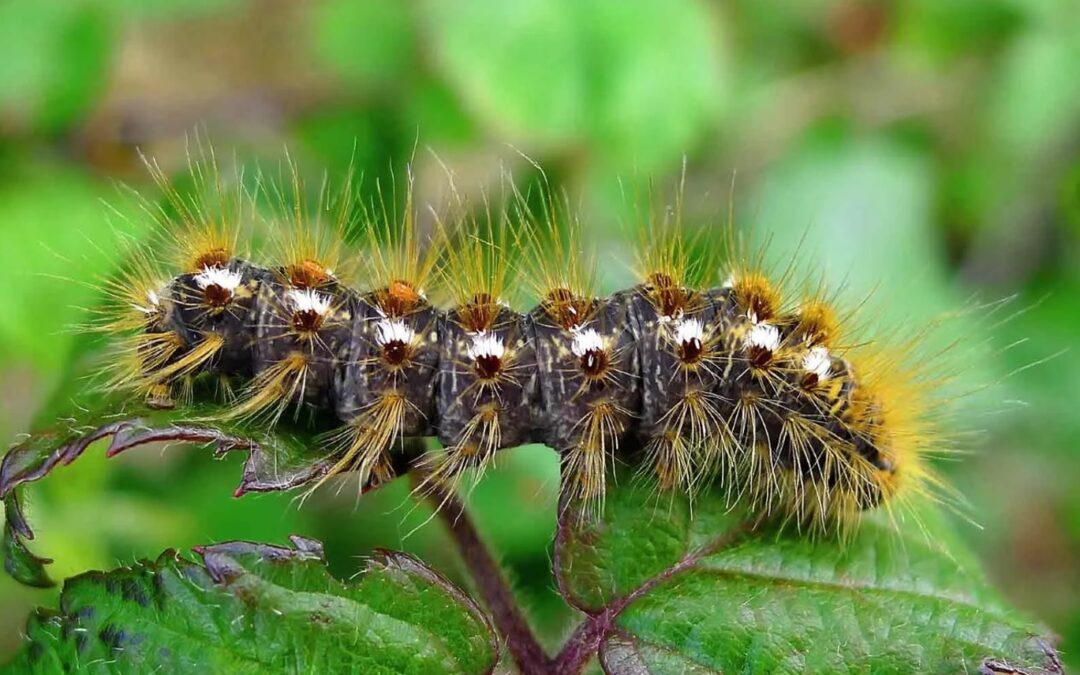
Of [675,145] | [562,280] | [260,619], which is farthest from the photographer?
[675,145]

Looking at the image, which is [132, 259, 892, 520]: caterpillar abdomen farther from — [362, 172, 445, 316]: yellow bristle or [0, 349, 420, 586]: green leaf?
[0, 349, 420, 586]: green leaf

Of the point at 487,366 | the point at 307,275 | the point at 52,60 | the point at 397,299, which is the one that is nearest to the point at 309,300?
the point at 307,275

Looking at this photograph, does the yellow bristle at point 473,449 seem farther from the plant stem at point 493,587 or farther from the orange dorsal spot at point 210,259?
the orange dorsal spot at point 210,259

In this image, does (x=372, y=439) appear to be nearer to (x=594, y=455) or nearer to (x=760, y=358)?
(x=594, y=455)

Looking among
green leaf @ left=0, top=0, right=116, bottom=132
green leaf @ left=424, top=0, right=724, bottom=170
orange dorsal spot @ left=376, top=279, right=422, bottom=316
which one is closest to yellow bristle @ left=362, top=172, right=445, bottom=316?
orange dorsal spot @ left=376, top=279, right=422, bottom=316

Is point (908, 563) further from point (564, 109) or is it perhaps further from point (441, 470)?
point (564, 109)

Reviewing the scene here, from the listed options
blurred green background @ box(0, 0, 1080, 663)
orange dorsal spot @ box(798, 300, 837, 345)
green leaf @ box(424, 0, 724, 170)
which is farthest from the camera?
green leaf @ box(424, 0, 724, 170)

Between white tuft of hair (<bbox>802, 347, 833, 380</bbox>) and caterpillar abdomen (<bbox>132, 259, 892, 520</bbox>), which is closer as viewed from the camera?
caterpillar abdomen (<bbox>132, 259, 892, 520</bbox>)

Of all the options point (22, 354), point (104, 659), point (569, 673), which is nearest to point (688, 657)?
point (569, 673)
